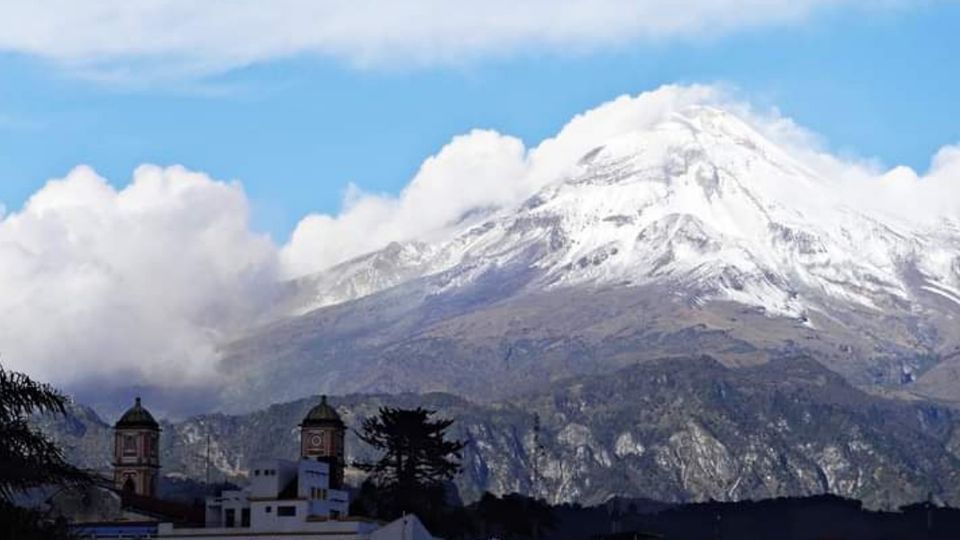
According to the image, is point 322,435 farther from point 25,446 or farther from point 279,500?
point 25,446

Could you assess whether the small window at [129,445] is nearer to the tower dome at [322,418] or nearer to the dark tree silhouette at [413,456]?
the tower dome at [322,418]

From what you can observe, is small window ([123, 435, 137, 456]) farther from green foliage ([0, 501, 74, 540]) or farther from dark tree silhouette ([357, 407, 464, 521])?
green foliage ([0, 501, 74, 540])

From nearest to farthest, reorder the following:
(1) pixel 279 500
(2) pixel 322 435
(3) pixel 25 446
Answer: (3) pixel 25 446, (1) pixel 279 500, (2) pixel 322 435

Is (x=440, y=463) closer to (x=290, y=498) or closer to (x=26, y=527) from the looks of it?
(x=290, y=498)

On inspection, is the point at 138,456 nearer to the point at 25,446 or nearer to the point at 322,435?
the point at 322,435

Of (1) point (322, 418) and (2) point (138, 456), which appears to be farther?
(2) point (138, 456)

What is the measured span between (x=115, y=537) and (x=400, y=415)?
53536 mm

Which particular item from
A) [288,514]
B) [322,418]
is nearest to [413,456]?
[322,418]

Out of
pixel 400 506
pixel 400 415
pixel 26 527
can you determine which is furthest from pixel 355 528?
pixel 26 527

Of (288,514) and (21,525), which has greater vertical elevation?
(288,514)

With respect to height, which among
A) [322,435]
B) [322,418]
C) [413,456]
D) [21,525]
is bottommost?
[21,525]

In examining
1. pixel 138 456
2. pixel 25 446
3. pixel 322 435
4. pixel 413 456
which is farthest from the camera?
pixel 138 456

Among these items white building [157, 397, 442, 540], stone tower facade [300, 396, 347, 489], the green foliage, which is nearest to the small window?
stone tower facade [300, 396, 347, 489]

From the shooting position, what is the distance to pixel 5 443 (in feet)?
107
